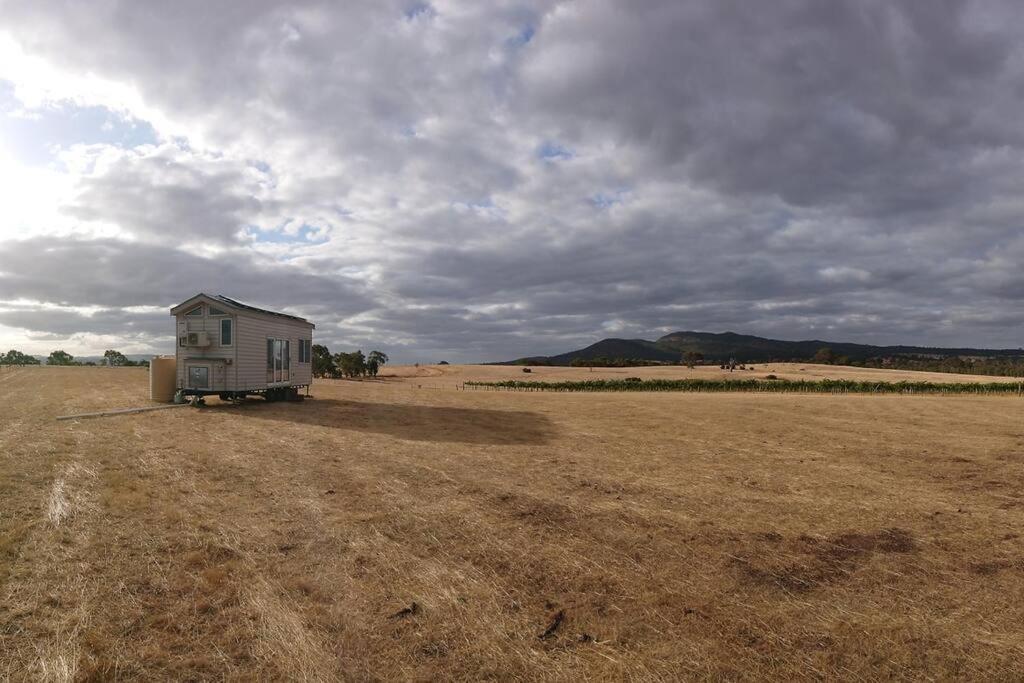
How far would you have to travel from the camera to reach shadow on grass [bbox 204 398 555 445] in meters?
19.2

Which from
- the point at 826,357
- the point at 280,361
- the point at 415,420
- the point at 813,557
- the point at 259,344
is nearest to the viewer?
the point at 813,557

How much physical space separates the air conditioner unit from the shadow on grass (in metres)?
3.01

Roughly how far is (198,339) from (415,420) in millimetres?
10753

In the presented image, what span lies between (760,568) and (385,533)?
5.14 m

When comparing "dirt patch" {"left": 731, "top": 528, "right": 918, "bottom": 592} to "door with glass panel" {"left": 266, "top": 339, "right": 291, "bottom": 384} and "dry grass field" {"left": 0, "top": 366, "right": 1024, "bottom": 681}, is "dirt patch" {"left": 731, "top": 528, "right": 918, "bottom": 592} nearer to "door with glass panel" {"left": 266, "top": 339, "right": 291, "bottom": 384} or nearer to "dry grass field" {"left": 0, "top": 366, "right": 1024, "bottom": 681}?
"dry grass field" {"left": 0, "top": 366, "right": 1024, "bottom": 681}

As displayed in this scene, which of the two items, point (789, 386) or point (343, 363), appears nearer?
point (789, 386)

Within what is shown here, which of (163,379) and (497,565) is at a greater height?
(163,379)

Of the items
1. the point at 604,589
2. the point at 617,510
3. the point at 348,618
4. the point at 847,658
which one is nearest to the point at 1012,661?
the point at 847,658

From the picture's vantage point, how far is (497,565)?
23.3 feet

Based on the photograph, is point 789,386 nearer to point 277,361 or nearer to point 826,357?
point 277,361

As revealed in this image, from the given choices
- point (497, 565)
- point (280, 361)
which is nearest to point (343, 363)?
point (280, 361)

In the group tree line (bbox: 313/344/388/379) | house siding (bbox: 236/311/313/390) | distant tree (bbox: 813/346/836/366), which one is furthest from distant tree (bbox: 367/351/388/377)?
distant tree (bbox: 813/346/836/366)

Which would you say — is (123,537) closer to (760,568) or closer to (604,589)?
(604,589)

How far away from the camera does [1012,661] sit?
5074 millimetres
